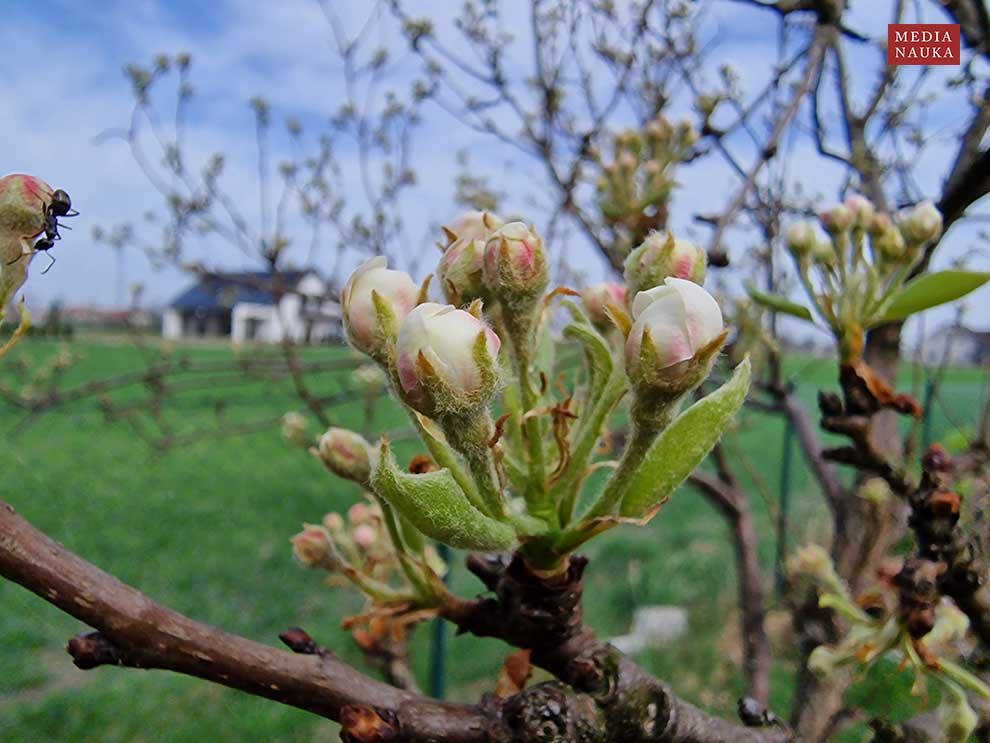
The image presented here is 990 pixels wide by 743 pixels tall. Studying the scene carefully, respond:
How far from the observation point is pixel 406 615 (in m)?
0.85

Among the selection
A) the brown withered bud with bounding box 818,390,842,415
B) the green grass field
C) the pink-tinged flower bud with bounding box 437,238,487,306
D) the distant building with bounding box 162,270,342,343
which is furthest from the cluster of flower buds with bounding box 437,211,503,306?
the green grass field

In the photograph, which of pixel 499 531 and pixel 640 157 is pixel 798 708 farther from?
pixel 499 531

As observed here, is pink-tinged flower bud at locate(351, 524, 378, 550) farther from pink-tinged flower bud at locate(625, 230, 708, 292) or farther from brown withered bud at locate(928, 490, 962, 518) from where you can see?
brown withered bud at locate(928, 490, 962, 518)

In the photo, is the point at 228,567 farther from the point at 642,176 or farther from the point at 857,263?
the point at 857,263

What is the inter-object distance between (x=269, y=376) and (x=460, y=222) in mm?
2524

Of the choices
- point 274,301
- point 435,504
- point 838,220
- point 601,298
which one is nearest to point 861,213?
point 838,220

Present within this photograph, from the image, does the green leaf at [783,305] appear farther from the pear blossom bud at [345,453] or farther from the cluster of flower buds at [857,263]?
the pear blossom bud at [345,453]

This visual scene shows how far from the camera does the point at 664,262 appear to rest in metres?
0.77

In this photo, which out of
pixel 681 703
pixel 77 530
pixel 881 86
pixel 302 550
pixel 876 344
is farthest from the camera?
pixel 77 530

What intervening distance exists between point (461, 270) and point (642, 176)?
1.37 m

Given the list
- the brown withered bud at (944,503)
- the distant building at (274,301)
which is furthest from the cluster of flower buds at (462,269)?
the brown withered bud at (944,503)

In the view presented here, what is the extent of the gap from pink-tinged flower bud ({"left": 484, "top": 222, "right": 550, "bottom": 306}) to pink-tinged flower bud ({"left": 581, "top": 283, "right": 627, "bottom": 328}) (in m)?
0.12

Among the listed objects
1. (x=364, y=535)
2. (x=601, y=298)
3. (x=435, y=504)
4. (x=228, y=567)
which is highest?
(x=601, y=298)

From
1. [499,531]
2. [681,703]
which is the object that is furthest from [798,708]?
[499,531]
